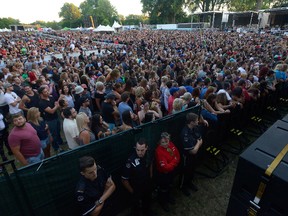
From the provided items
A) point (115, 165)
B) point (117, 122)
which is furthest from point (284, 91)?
point (115, 165)

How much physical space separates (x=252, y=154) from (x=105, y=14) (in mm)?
107533

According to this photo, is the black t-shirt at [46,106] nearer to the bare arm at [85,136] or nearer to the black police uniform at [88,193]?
the bare arm at [85,136]

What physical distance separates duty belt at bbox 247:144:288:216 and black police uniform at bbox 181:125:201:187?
1.64 meters

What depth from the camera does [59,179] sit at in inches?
96.3

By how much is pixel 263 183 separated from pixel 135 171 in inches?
65.8

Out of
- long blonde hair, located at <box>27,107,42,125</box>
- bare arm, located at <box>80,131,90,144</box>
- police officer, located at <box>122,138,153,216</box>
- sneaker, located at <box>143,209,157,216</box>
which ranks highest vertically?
long blonde hair, located at <box>27,107,42,125</box>

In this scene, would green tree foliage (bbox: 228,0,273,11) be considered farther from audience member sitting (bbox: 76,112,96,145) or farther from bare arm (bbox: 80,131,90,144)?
bare arm (bbox: 80,131,90,144)

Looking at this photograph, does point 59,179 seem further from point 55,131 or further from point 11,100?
point 11,100

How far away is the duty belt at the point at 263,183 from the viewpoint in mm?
1597

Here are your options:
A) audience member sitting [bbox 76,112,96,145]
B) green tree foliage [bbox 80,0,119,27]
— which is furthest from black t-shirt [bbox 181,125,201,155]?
green tree foliage [bbox 80,0,119,27]

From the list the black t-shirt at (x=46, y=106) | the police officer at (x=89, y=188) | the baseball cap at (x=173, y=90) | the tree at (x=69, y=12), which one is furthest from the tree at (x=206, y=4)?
the tree at (x=69, y=12)

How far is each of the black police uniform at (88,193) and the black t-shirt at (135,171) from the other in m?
0.50

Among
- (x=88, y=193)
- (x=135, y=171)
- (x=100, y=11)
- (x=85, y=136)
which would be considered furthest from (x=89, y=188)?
(x=100, y=11)

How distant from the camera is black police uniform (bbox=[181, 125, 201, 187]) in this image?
3.42 metres
